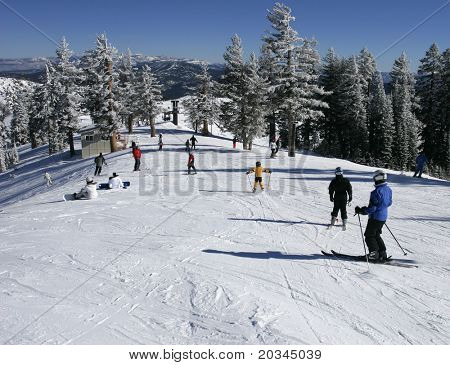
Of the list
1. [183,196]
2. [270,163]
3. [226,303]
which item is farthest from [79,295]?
[270,163]

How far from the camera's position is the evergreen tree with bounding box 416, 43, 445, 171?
4670cm

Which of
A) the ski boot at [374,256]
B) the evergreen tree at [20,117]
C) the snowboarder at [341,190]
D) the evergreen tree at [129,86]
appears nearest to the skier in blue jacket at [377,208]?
the ski boot at [374,256]

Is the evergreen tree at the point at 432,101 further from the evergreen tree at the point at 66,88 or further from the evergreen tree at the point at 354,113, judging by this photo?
the evergreen tree at the point at 66,88

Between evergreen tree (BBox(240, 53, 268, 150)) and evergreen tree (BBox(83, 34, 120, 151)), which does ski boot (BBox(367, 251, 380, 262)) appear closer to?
evergreen tree (BBox(240, 53, 268, 150))

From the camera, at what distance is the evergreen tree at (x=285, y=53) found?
30.6m

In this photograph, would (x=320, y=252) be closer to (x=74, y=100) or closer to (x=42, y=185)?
(x=42, y=185)

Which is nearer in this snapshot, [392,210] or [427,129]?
[392,210]

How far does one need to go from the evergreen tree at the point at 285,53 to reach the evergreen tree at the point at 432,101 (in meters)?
24.1

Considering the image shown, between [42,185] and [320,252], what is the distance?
27945mm

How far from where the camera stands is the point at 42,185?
3177cm

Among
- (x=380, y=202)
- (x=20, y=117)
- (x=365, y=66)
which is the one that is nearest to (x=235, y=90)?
(x=365, y=66)

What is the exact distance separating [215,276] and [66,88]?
44269 millimetres
